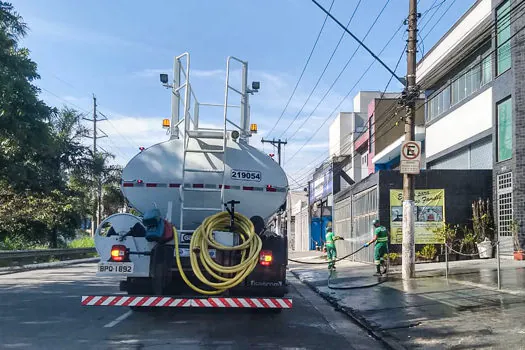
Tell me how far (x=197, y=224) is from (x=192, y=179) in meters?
0.76

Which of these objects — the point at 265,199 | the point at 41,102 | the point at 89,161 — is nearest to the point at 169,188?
the point at 265,199

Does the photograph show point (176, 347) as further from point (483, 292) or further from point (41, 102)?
point (41, 102)

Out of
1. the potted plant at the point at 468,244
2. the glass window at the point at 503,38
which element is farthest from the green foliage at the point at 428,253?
the glass window at the point at 503,38

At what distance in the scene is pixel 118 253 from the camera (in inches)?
329

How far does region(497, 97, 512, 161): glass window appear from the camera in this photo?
62.4ft

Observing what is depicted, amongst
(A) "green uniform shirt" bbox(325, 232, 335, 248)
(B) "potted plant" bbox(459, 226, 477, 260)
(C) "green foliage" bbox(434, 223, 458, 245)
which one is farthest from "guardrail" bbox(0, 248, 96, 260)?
(B) "potted plant" bbox(459, 226, 477, 260)

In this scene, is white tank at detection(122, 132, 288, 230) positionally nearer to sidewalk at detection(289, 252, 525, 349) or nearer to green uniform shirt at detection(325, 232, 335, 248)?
sidewalk at detection(289, 252, 525, 349)

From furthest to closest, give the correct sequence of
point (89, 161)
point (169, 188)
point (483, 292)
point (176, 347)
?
point (89, 161), point (483, 292), point (169, 188), point (176, 347)

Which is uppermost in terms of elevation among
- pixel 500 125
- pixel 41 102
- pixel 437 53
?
pixel 437 53

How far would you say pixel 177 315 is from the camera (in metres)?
9.88

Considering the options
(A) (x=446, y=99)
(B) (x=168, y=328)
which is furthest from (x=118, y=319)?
(A) (x=446, y=99)

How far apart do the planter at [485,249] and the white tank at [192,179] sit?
39.8 ft

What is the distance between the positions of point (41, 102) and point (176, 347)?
780 cm

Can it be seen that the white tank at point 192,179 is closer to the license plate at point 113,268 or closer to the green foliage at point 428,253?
the license plate at point 113,268
